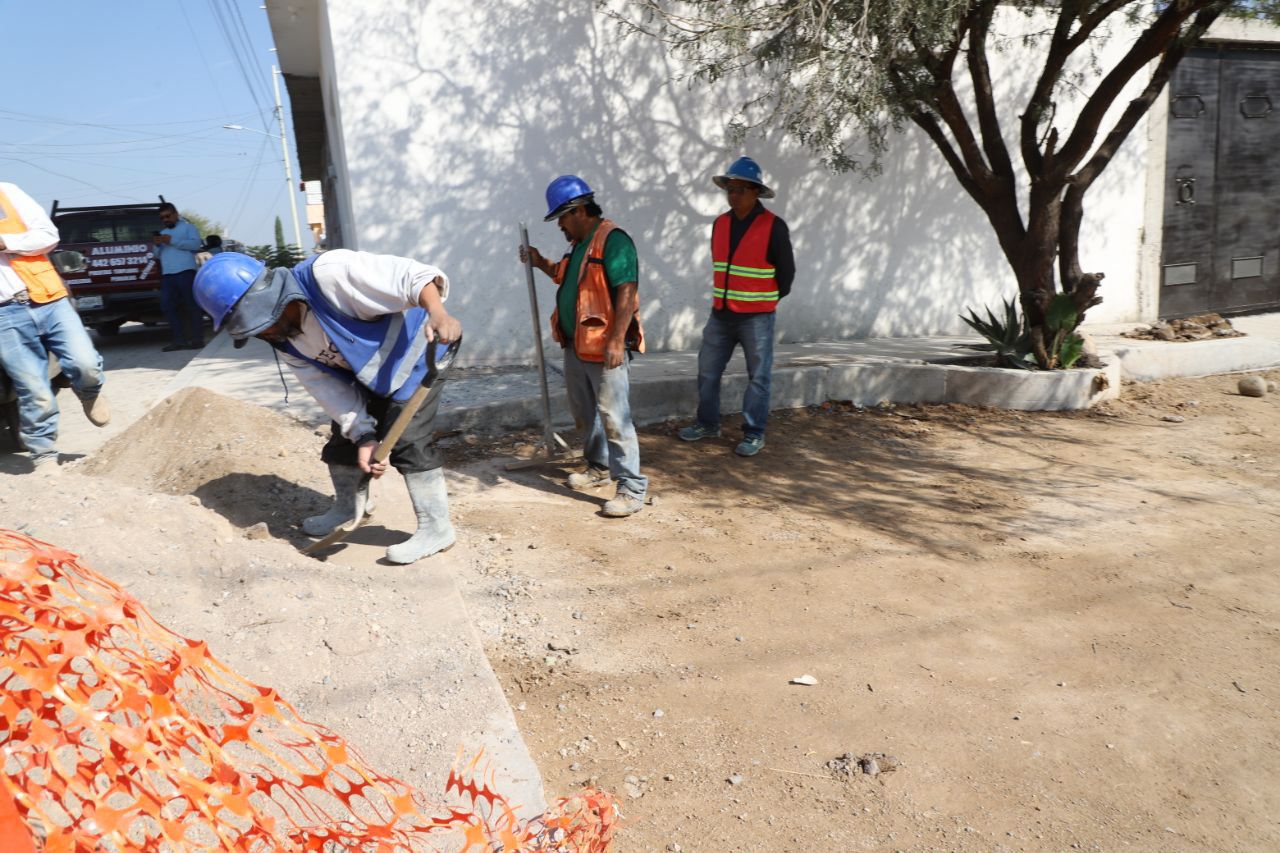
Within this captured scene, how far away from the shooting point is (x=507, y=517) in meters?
5.02

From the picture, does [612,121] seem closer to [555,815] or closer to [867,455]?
[867,455]

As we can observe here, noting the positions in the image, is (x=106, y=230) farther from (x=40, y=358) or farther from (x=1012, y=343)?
(x=1012, y=343)

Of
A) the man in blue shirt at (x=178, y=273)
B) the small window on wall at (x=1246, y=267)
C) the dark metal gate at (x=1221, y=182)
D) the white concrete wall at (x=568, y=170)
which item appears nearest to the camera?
the white concrete wall at (x=568, y=170)

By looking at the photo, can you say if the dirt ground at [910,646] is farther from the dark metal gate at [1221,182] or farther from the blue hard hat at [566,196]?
the dark metal gate at [1221,182]

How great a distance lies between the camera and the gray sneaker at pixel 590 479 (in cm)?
552

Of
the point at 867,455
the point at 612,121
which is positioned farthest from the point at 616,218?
the point at 867,455

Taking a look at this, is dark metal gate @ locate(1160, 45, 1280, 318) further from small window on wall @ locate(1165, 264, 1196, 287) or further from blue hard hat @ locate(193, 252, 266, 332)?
blue hard hat @ locate(193, 252, 266, 332)

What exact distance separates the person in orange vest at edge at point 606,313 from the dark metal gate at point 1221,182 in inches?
308

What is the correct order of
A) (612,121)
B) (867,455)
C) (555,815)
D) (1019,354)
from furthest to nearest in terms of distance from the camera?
(612,121) < (1019,354) < (867,455) < (555,815)

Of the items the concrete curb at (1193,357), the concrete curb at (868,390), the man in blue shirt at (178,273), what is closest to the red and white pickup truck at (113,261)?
the man in blue shirt at (178,273)

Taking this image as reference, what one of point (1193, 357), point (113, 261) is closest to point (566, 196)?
point (1193, 357)

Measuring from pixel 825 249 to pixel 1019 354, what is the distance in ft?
7.91

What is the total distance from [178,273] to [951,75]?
8.49 m

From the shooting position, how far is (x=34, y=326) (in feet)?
17.0
